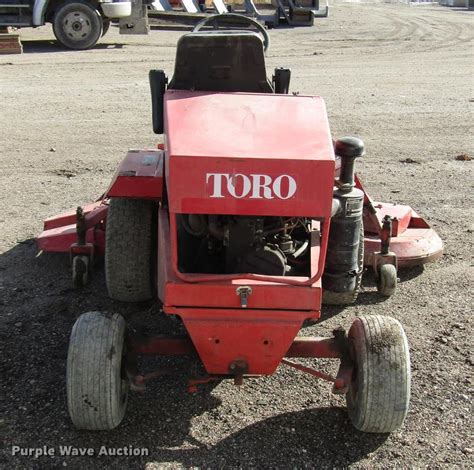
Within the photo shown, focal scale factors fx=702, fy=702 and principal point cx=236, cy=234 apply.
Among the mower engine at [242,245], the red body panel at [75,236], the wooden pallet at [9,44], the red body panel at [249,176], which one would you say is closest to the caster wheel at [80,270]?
the red body panel at [75,236]

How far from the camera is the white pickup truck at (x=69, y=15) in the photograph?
14188mm

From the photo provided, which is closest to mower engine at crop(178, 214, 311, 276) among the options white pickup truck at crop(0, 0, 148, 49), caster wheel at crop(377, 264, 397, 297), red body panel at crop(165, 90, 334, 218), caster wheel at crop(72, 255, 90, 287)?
red body panel at crop(165, 90, 334, 218)

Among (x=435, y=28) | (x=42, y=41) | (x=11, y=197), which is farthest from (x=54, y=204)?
(x=435, y=28)

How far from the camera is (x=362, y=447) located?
326 cm

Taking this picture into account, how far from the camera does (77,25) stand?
1455cm

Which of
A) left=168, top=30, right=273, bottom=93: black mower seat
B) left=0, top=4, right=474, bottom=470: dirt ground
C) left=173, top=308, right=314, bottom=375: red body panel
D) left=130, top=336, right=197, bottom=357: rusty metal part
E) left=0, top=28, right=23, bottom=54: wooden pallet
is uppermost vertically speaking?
left=168, top=30, right=273, bottom=93: black mower seat

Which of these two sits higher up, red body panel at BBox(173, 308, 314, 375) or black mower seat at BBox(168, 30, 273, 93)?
black mower seat at BBox(168, 30, 273, 93)

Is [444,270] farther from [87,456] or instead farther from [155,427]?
[87,456]

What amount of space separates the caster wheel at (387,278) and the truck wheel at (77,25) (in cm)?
1149

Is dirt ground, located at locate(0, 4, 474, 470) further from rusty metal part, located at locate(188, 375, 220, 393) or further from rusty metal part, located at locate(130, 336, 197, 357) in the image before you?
rusty metal part, located at locate(130, 336, 197, 357)

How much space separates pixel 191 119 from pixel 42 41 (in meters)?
13.6

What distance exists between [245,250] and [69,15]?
12521 millimetres

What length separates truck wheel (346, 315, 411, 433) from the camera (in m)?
3.13

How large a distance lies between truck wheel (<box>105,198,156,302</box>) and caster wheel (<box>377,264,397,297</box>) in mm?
1514
